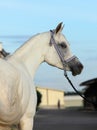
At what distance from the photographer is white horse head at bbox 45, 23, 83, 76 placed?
22.2ft

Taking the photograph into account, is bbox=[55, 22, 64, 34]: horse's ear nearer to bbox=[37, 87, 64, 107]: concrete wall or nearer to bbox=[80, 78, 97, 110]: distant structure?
bbox=[80, 78, 97, 110]: distant structure

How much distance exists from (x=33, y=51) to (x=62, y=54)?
1.23 feet

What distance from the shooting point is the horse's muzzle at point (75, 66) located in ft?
23.1

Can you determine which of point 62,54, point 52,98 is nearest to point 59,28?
point 62,54

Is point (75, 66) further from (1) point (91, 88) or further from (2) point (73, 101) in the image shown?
(2) point (73, 101)

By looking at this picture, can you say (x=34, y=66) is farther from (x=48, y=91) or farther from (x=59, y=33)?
(x=48, y=91)

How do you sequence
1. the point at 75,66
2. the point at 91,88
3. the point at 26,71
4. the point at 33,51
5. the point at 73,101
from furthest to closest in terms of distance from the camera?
1. the point at 73,101
2. the point at 91,88
3. the point at 75,66
4. the point at 33,51
5. the point at 26,71

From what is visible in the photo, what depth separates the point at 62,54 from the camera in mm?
6895

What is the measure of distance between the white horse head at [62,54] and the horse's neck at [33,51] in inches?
3.6

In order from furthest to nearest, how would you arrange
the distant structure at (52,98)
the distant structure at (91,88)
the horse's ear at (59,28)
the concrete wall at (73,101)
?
the concrete wall at (73,101)
the distant structure at (52,98)
the distant structure at (91,88)
the horse's ear at (59,28)

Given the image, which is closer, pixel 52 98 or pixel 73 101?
pixel 52 98

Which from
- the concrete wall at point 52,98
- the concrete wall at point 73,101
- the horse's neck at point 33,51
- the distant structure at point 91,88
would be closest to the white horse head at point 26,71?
the horse's neck at point 33,51

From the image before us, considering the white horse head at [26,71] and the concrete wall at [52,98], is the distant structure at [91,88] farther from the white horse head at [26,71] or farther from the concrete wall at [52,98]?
the white horse head at [26,71]

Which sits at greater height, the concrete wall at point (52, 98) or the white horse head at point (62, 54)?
the white horse head at point (62, 54)
